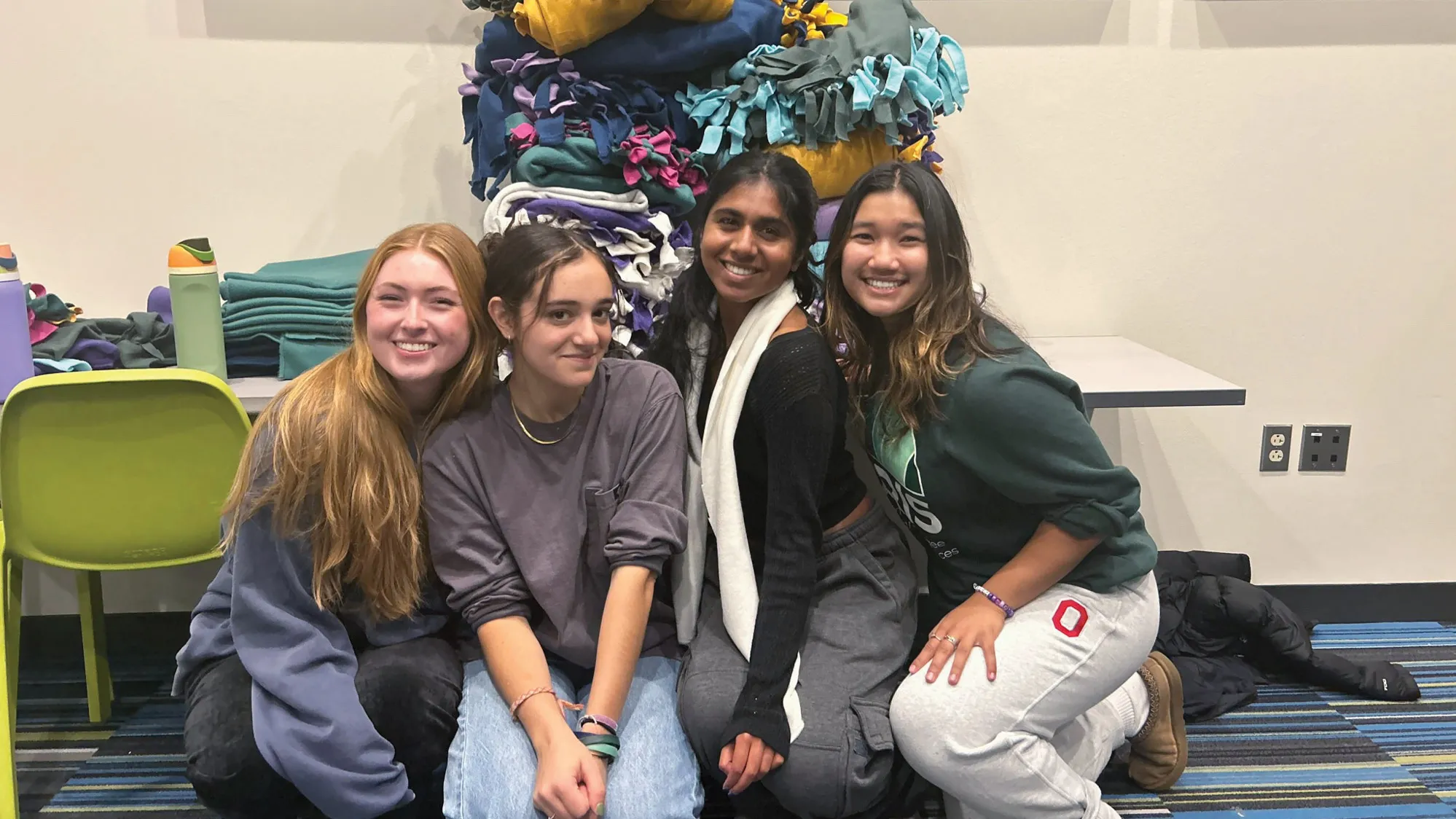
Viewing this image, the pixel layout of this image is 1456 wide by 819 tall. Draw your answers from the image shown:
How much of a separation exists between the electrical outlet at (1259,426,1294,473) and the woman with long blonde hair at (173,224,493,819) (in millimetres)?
1739

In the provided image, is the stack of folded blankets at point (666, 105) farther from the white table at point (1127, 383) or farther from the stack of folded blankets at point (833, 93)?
the white table at point (1127, 383)

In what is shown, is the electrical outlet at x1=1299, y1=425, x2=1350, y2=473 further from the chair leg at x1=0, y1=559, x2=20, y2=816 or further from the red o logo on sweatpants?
the chair leg at x1=0, y1=559, x2=20, y2=816

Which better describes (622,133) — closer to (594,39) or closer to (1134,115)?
(594,39)

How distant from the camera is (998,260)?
2.11 m

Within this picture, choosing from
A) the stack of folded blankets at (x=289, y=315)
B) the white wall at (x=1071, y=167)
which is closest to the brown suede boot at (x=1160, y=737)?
the white wall at (x=1071, y=167)

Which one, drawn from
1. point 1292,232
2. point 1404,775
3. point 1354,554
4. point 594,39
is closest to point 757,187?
point 594,39

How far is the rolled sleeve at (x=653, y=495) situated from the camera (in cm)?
141

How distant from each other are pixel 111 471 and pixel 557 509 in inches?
27.7

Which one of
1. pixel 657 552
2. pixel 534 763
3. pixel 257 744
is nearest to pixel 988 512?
pixel 657 552

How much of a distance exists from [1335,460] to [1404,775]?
741 millimetres

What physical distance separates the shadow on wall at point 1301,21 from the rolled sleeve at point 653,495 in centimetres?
137

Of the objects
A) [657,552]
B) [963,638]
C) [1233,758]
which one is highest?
[657,552]

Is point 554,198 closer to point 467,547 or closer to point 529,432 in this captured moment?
point 529,432

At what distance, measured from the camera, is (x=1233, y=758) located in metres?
1.82
